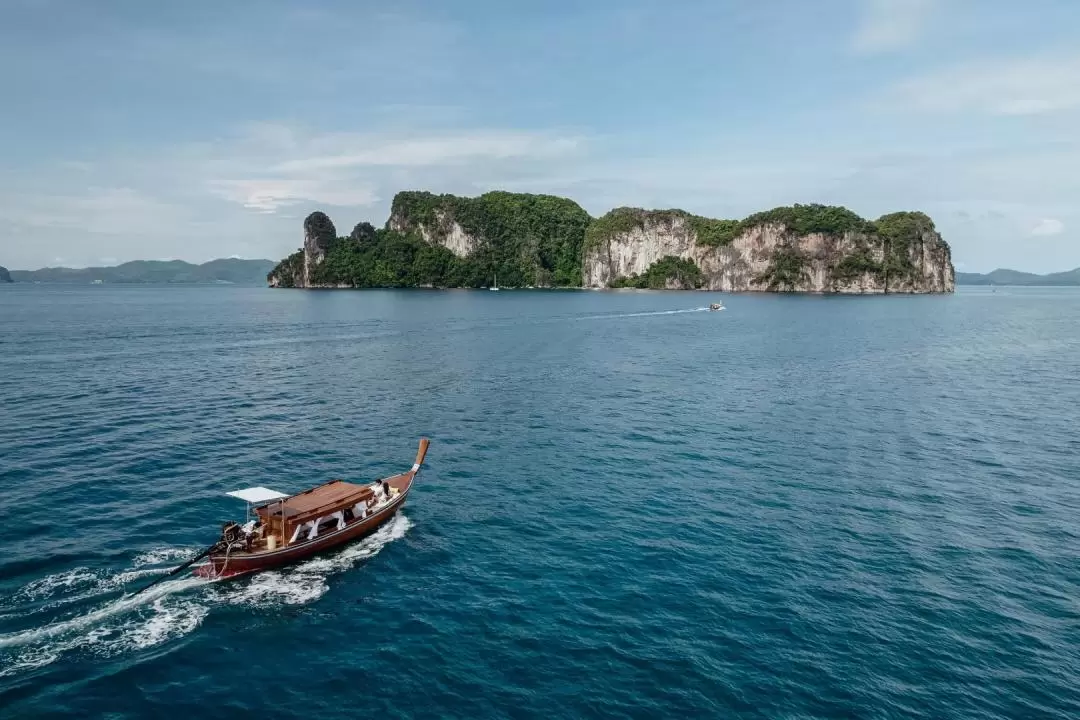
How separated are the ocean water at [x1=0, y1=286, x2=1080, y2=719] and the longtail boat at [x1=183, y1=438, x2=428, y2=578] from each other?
3.63ft

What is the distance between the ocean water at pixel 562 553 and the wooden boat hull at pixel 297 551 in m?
0.78

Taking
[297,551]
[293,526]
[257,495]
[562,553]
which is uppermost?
[257,495]

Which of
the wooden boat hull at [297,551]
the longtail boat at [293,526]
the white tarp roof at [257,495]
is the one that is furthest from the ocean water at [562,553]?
the white tarp roof at [257,495]

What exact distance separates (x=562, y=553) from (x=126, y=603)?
21.7m

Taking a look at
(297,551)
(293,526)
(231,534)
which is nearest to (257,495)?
(231,534)

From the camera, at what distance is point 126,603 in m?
30.9

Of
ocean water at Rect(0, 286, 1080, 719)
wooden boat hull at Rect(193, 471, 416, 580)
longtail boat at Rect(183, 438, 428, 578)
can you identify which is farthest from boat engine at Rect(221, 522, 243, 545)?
ocean water at Rect(0, 286, 1080, 719)

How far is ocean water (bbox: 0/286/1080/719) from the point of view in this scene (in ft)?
84.4

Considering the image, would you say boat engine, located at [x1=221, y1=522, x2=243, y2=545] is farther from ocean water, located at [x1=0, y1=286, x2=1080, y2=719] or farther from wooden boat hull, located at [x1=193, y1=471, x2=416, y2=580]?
ocean water, located at [x1=0, y1=286, x2=1080, y2=719]

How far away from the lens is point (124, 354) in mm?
102000

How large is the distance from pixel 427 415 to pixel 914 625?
4867cm

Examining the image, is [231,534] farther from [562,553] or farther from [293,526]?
[562,553]

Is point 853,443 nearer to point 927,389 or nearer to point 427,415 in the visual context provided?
point 927,389

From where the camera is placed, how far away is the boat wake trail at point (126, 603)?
27.6 m
